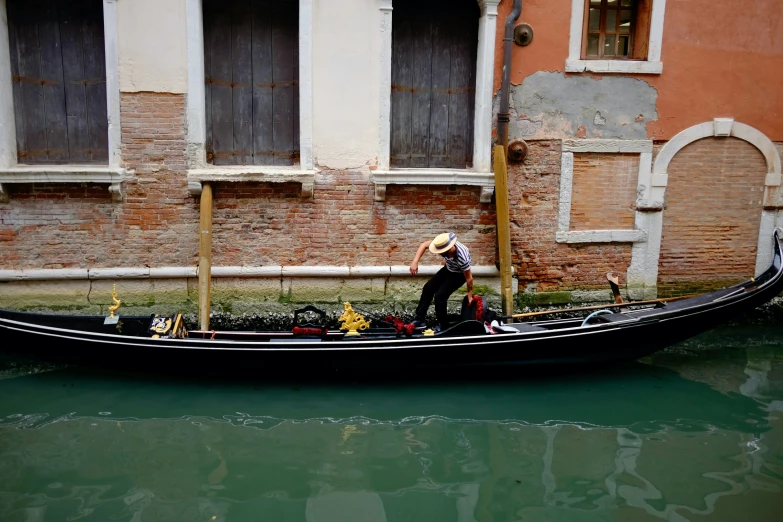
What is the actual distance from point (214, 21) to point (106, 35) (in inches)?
31.8

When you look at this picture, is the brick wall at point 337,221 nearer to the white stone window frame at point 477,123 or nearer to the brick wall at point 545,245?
the white stone window frame at point 477,123

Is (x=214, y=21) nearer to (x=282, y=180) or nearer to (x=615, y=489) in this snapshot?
(x=282, y=180)

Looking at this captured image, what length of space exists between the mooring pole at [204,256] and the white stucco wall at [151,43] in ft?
2.96

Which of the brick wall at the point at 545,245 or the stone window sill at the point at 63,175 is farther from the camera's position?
the brick wall at the point at 545,245

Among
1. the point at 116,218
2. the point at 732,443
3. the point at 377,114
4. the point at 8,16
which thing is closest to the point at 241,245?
the point at 116,218

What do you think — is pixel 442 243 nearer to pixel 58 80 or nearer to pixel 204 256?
pixel 204 256

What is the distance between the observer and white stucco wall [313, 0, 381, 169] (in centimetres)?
509

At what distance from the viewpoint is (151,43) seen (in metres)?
4.94

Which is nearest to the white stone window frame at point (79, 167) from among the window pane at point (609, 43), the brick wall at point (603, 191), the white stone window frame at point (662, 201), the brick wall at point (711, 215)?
the brick wall at point (603, 191)

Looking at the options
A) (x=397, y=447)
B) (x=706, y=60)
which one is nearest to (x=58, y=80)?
(x=397, y=447)

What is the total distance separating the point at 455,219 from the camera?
5465 mm

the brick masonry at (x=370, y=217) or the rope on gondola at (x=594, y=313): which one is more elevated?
the brick masonry at (x=370, y=217)

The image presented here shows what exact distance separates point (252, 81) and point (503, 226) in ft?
7.65

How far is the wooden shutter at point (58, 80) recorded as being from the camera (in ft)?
16.6
